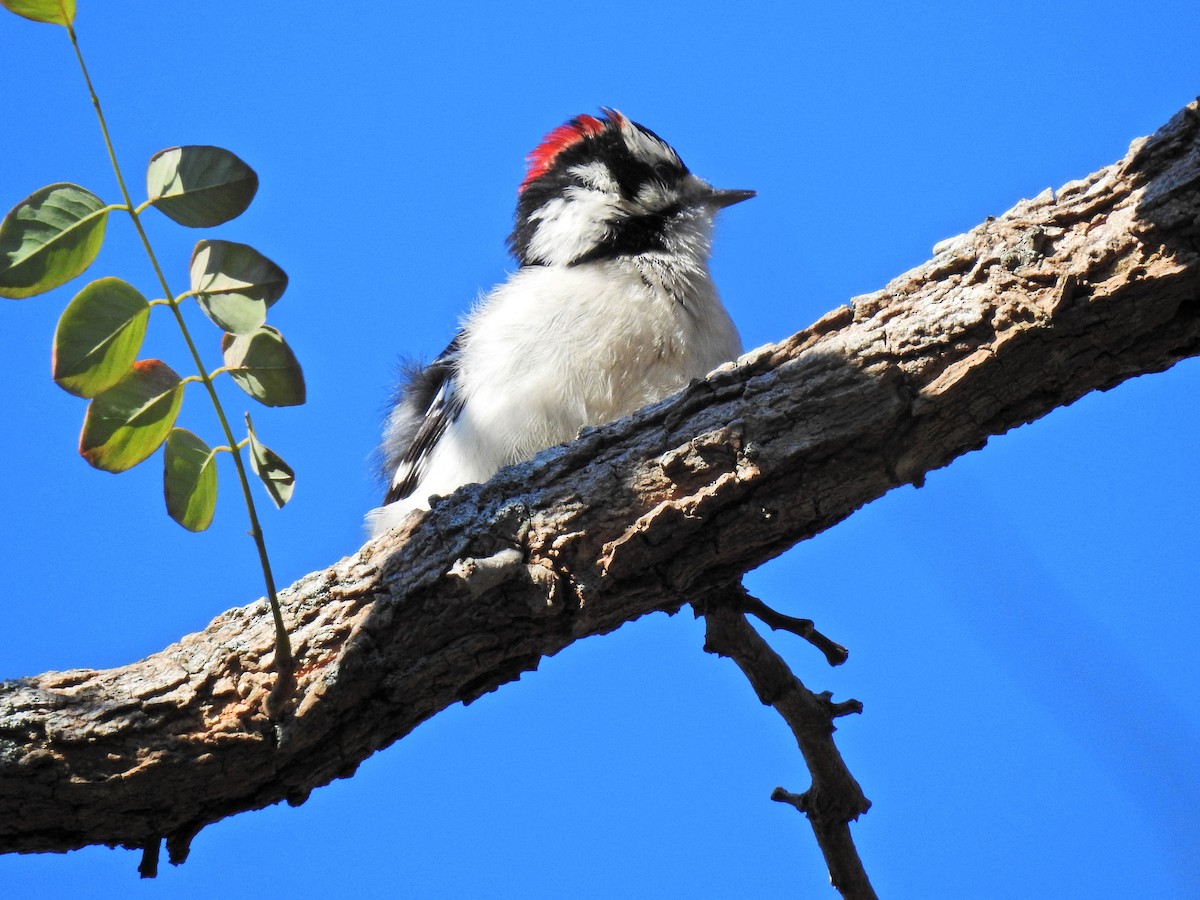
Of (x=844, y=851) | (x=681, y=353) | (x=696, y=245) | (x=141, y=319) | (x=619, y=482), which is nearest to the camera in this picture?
(x=141, y=319)

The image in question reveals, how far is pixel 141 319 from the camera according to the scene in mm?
2109

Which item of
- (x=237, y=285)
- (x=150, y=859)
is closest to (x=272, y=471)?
(x=237, y=285)

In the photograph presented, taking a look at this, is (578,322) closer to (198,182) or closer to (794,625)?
(794,625)

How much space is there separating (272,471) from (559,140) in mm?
3200

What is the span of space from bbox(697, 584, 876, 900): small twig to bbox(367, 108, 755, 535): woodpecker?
91 cm

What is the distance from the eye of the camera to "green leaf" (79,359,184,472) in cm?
216

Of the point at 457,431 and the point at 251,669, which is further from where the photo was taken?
the point at 457,431

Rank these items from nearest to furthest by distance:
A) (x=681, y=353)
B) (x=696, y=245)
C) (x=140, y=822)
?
(x=140, y=822)
(x=681, y=353)
(x=696, y=245)

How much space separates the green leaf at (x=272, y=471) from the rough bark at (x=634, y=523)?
62cm

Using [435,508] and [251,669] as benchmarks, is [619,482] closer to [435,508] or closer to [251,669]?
[435,508]

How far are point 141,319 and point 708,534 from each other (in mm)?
1398

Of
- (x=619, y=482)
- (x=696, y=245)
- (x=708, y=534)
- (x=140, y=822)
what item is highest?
(x=696, y=245)

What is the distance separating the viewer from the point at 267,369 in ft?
7.20

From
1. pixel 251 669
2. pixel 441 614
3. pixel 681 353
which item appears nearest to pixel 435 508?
pixel 441 614
